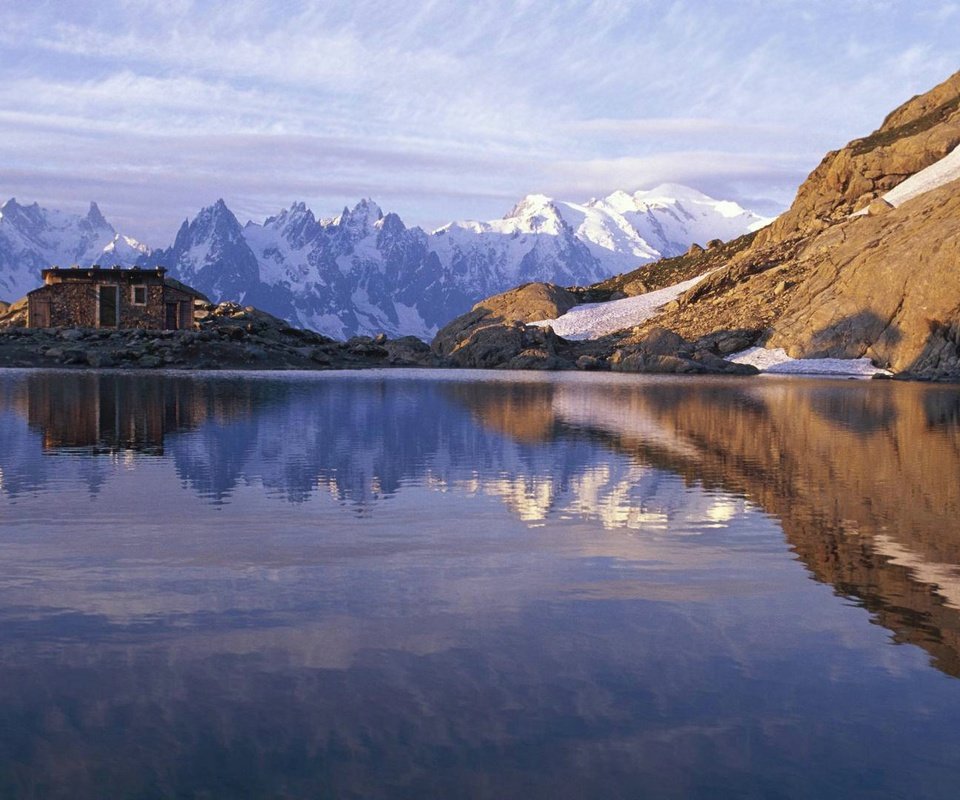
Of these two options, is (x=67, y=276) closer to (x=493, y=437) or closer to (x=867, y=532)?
(x=493, y=437)

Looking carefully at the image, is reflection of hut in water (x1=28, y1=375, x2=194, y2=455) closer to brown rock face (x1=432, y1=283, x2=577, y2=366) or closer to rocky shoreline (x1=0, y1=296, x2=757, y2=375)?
rocky shoreline (x1=0, y1=296, x2=757, y2=375)

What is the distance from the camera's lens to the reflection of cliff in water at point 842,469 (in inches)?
589

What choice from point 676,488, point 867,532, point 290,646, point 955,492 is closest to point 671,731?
point 290,646

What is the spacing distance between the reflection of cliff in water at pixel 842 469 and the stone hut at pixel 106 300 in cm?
6212

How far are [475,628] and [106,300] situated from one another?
109m

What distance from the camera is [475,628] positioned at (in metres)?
12.7

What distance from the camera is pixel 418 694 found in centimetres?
1041

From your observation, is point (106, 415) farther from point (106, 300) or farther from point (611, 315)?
point (611, 315)

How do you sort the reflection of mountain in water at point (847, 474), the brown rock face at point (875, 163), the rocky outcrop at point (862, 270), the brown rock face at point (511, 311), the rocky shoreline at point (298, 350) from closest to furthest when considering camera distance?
1. the reflection of mountain in water at point (847, 474)
2. the rocky shoreline at point (298, 350)
3. the rocky outcrop at point (862, 270)
4. the brown rock face at point (875, 163)
5. the brown rock face at point (511, 311)

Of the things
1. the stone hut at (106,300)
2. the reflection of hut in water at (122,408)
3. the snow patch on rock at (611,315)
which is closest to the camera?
the reflection of hut in water at (122,408)

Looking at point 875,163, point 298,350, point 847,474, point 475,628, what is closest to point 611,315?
point 875,163

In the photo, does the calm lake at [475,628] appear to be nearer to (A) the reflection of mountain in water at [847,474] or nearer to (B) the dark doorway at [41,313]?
(A) the reflection of mountain in water at [847,474]

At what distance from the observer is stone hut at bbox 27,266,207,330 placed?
11325 centimetres

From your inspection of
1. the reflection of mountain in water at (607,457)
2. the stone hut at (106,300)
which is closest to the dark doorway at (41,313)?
the stone hut at (106,300)
